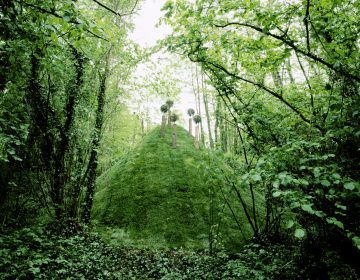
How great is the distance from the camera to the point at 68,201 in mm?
7418

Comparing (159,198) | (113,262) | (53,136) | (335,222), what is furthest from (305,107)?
(159,198)

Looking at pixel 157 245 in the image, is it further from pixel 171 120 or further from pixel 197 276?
Answer: pixel 171 120

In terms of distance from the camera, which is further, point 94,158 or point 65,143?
point 94,158

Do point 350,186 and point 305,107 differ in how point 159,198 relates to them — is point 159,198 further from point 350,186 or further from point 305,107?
point 350,186

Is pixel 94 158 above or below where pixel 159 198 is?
above

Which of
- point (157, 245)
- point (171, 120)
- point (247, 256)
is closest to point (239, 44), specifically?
point (247, 256)

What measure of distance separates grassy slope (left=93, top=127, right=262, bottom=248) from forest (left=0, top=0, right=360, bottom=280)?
0.21ft

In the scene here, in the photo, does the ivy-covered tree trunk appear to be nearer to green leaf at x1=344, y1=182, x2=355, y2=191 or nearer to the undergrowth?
the undergrowth

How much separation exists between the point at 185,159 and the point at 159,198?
3066 millimetres

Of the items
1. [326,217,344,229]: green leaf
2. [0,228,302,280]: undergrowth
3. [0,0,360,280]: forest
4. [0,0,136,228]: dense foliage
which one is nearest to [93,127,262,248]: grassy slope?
[0,0,360,280]: forest

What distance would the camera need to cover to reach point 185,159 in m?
12.6

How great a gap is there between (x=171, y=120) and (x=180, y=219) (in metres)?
7.76

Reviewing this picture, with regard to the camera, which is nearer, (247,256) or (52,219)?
(247,256)

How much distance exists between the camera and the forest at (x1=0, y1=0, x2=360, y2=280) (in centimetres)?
295
